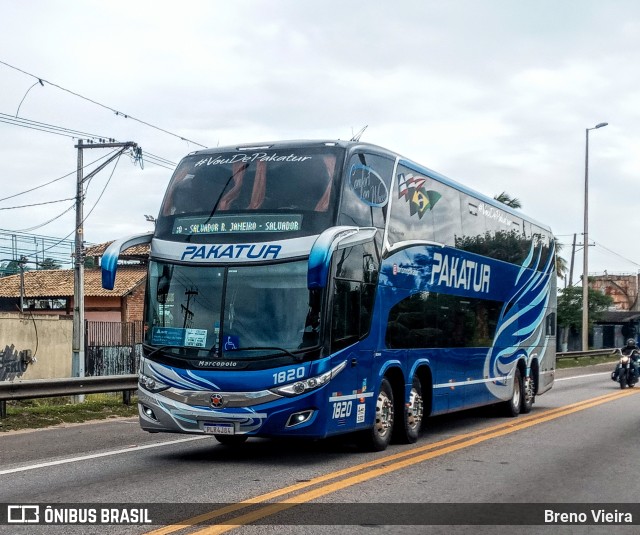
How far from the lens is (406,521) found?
772 centimetres

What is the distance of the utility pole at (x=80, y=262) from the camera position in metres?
24.9

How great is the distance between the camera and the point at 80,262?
1015 inches

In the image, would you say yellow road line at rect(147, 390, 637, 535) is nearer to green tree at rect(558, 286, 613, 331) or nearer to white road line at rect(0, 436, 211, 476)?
white road line at rect(0, 436, 211, 476)

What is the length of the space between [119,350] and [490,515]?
25.2 metres

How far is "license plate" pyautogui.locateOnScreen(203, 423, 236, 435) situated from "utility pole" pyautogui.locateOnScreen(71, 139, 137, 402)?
44.2ft

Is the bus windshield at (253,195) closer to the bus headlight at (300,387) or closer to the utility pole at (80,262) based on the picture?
the bus headlight at (300,387)

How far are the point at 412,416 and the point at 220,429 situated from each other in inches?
136

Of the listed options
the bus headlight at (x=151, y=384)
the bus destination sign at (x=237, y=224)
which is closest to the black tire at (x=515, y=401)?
the bus destination sign at (x=237, y=224)

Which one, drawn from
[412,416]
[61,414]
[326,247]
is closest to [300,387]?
[326,247]

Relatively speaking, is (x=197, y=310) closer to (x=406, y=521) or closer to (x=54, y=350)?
(x=406, y=521)

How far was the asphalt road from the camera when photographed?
7.78 meters

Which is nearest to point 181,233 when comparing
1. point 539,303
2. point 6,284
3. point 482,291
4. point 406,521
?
point 406,521

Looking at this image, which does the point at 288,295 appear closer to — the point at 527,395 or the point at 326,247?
the point at 326,247

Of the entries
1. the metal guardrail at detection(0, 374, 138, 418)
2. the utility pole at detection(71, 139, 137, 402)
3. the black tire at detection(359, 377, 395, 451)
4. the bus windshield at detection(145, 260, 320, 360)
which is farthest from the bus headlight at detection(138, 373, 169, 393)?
the utility pole at detection(71, 139, 137, 402)
